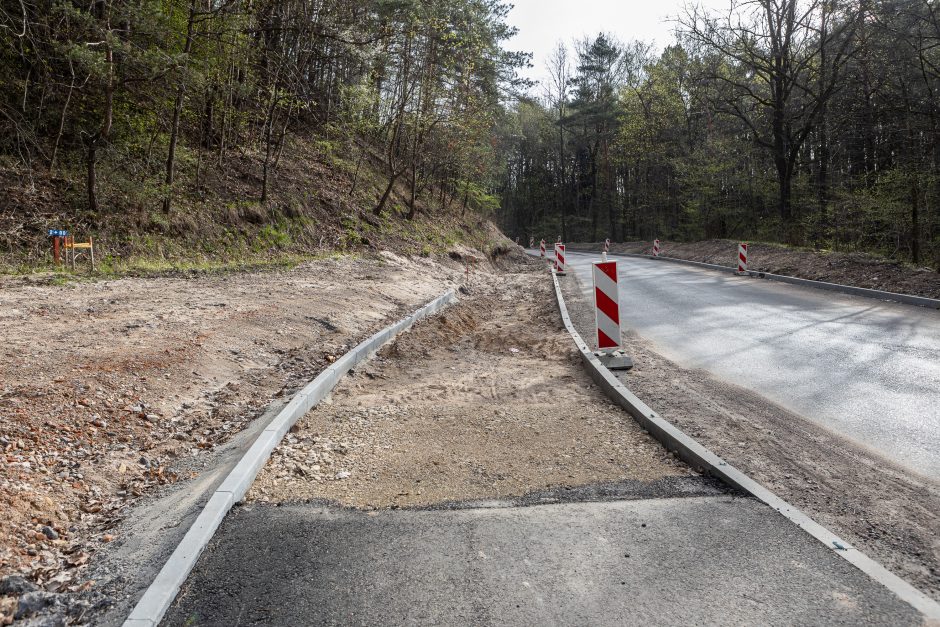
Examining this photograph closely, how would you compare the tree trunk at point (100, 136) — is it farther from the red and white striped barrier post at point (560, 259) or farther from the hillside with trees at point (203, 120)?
the red and white striped barrier post at point (560, 259)

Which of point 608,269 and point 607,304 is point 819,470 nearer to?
point 607,304

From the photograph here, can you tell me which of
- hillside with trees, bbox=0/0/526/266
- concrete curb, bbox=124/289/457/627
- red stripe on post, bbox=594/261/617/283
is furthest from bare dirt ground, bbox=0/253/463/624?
red stripe on post, bbox=594/261/617/283

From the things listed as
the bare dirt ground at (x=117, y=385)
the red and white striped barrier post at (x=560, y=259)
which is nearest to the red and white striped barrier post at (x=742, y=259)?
the red and white striped barrier post at (x=560, y=259)

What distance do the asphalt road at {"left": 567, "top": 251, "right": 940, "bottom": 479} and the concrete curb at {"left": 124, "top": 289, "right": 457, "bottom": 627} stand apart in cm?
467

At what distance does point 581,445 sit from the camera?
4539 mm

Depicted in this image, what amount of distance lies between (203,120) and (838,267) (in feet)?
64.9

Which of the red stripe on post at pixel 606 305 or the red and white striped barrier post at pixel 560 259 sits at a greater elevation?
the red and white striped barrier post at pixel 560 259

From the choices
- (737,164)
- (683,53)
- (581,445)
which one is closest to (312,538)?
(581,445)

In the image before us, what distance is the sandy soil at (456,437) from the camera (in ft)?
12.7

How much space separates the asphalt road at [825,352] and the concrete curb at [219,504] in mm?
4670

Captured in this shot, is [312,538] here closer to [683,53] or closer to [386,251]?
[386,251]

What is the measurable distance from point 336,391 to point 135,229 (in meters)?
9.55

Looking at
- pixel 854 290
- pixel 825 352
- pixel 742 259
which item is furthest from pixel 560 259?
pixel 825 352

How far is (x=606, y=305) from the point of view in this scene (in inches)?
275
